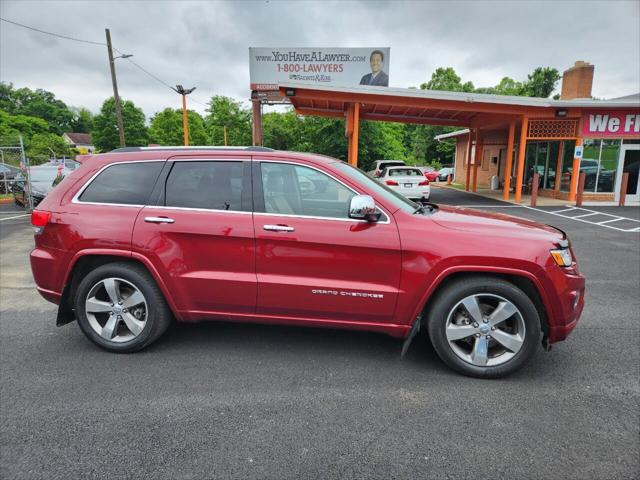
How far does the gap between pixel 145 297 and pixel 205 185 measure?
3.55 feet

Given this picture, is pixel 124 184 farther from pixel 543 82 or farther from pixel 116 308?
pixel 543 82

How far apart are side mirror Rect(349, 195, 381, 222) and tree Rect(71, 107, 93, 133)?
378 ft

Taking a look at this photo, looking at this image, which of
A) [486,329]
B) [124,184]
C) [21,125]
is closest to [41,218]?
[124,184]

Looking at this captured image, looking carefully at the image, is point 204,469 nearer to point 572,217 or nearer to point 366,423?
point 366,423

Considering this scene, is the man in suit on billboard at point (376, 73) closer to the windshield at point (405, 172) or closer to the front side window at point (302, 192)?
the windshield at point (405, 172)

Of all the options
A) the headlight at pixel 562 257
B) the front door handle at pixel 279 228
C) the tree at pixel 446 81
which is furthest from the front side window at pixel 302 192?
the tree at pixel 446 81

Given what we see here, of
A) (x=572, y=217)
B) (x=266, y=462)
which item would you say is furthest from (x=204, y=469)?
(x=572, y=217)

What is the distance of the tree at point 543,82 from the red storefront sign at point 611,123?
31.8 metres

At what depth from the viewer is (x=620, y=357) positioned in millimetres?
3613

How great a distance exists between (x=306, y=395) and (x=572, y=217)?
13058mm

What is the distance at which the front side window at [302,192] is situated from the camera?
3.40 meters

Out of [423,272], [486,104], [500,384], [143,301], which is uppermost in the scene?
[486,104]

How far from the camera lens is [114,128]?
56906 millimetres

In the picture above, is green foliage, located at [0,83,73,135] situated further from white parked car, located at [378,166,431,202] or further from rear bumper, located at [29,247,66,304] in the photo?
rear bumper, located at [29,247,66,304]
